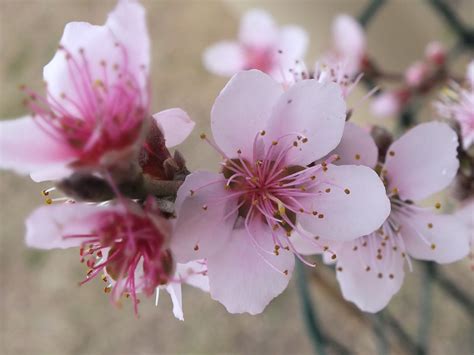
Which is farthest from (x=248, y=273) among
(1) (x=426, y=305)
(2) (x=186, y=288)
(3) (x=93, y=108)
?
(2) (x=186, y=288)

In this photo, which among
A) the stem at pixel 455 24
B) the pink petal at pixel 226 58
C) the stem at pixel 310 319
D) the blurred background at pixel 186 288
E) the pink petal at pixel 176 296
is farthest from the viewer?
the blurred background at pixel 186 288

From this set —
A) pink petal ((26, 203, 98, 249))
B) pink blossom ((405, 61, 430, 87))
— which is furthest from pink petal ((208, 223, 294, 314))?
pink blossom ((405, 61, 430, 87))

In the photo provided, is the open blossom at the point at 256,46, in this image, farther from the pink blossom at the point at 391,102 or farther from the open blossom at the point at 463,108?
the open blossom at the point at 463,108

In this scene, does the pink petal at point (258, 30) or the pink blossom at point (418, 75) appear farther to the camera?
the pink petal at point (258, 30)

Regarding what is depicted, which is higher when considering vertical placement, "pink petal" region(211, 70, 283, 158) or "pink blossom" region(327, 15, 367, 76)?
"pink petal" region(211, 70, 283, 158)

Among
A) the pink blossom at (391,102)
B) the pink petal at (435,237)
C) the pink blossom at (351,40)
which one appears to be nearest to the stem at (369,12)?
the pink blossom at (351,40)

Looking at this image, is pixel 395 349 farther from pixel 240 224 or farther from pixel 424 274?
pixel 240 224

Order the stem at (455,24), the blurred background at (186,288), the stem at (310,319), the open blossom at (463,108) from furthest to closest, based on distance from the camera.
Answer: the blurred background at (186,288) → the stem at (455,24) → the stem at (310,319) → the open blossom at (463,108)

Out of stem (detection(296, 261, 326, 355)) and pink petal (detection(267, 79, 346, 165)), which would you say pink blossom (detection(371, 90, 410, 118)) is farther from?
pink petal (detection(267, 79, 346, 165))
